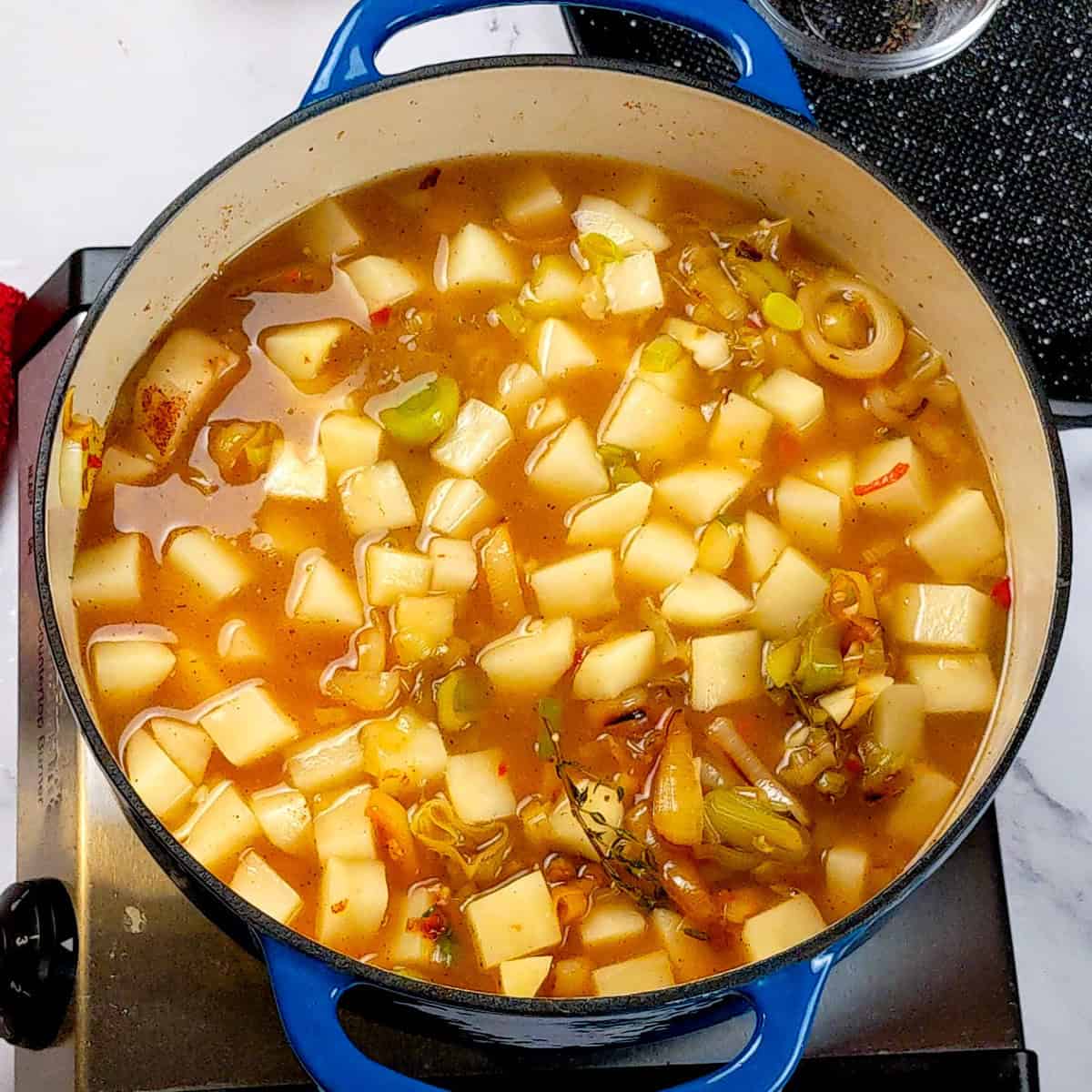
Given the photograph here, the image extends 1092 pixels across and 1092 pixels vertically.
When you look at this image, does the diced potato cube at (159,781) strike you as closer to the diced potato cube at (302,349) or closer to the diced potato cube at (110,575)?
the diced potato cube at (110,575)

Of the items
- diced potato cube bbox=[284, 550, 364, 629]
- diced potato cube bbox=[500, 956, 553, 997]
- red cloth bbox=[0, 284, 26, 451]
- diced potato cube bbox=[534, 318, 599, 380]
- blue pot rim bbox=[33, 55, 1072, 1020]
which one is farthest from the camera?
red cloth bbox=[0, 284, 26, 451]

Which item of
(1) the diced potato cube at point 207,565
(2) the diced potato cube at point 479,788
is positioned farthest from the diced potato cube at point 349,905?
(1) the diced potato cube at point 207,565

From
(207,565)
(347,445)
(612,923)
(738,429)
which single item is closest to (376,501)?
(347,445)

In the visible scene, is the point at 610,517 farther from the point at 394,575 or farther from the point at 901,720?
the point at 901,720

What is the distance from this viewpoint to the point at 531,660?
58.4 inches

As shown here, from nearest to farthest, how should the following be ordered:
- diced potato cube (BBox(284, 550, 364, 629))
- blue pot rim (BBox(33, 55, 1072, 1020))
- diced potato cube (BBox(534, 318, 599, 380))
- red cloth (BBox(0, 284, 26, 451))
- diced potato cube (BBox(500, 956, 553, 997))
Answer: blue pot rim (BBox(33, 55, 1072, 1020)), diced potato cube (BBox(500, 956, 553, 997)), diced potato cube (BBox(284, 550, 364, 629)), diced potato cube (BBox(534, 318, 599, 380)), red cloth (BBox(0, 284, 26, 451))

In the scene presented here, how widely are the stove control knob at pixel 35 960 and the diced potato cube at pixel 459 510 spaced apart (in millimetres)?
568

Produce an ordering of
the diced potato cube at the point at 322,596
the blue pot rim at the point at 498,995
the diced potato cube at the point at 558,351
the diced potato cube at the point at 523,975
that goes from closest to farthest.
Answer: the blue pot rim at the point at 498,995 → the diced potato cube at the point at 523,975 → the diced potato cube at the point at 322,596 → the diced potato cube at the point at 558,351

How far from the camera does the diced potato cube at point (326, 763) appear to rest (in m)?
1.45

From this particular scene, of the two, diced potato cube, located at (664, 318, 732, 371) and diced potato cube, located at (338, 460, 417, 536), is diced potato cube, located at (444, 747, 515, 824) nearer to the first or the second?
diced potato cube, located at (338, 460, 417, 536)

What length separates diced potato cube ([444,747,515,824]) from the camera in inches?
56.9

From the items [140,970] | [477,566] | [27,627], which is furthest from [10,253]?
[140,970]

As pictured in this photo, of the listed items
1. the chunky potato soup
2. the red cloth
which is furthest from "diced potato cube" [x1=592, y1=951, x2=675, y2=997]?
the red cloth

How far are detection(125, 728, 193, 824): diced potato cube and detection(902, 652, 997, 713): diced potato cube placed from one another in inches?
30.5
